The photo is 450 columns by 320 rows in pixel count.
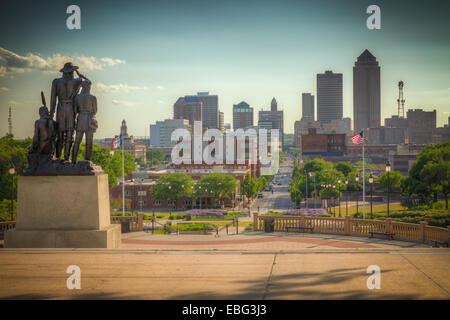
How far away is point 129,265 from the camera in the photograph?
10.3 metres

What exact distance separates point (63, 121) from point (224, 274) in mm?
8705

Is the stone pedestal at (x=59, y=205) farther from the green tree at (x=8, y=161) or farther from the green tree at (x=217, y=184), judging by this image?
the green tree at (x=217, y=184)

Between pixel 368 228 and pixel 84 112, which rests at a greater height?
pixel 84 112

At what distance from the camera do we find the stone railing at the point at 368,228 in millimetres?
19928

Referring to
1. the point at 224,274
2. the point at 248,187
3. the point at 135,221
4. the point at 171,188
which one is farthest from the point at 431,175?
the point at 224,274

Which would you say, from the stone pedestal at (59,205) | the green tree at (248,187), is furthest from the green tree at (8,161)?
the green tree at (248,187)

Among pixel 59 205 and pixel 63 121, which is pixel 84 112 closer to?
pixel 63 121

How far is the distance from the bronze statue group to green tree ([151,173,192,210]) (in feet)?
200

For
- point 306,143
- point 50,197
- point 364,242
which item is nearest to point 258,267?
point 50,197

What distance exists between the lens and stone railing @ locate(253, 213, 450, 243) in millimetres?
19928

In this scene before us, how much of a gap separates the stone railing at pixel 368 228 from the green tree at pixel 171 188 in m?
51.4

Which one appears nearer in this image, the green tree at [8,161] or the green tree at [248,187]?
the green tree at [8,161]

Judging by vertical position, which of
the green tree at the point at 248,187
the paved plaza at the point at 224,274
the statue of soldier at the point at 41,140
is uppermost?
the statue of soldier at the point at 41,140

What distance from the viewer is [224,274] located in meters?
9.34
